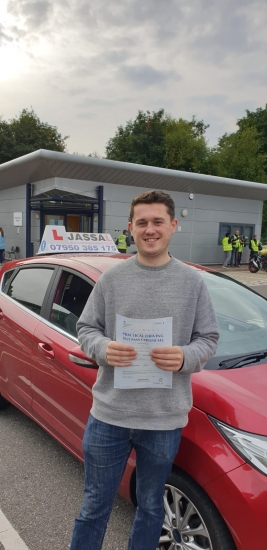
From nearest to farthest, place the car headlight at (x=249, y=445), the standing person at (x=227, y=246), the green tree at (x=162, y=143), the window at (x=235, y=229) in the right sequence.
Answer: the car headlight at (x=249, y=445), the standing person at (x=227, y=246), the window at (x=235, y=229), the green tree at (x=162, y=143)

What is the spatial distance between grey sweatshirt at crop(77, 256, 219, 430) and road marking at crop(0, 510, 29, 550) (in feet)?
3.57

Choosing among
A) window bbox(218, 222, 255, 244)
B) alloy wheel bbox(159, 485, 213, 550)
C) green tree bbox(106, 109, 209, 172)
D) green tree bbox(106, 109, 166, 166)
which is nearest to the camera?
alloy wheel bbox(159, 485, 213, 550)

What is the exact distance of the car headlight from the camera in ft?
5.05

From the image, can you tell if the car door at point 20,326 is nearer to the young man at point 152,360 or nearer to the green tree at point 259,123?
the young man at point 152,360

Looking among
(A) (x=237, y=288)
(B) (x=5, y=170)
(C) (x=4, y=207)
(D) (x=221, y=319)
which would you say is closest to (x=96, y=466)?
(D) (x=221, y=319)

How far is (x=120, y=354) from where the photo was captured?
1437 mm

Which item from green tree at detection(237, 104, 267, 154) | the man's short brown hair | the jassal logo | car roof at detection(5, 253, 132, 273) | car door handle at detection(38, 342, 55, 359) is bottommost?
car door handle at detection(38, 342, 55, 359)

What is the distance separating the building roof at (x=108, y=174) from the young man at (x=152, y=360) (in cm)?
1191

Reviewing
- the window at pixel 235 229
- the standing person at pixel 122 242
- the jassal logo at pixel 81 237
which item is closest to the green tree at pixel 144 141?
the window at pixel 235 229

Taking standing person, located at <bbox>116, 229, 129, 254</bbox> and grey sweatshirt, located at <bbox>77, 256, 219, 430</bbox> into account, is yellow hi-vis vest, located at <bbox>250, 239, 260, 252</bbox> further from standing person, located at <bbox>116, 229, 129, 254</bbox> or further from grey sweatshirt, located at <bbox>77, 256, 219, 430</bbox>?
grey sweatshirt, located at <bbox>77, 256, 219, 430</bbox>

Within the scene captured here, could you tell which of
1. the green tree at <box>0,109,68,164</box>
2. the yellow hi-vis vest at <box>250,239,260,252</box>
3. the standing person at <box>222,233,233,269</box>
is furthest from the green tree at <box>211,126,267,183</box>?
the standing person at <box>222,233,233,269</box>

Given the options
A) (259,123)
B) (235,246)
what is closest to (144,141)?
(259,123)

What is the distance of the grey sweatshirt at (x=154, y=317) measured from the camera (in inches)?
59.3

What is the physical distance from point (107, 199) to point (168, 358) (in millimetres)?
14389
